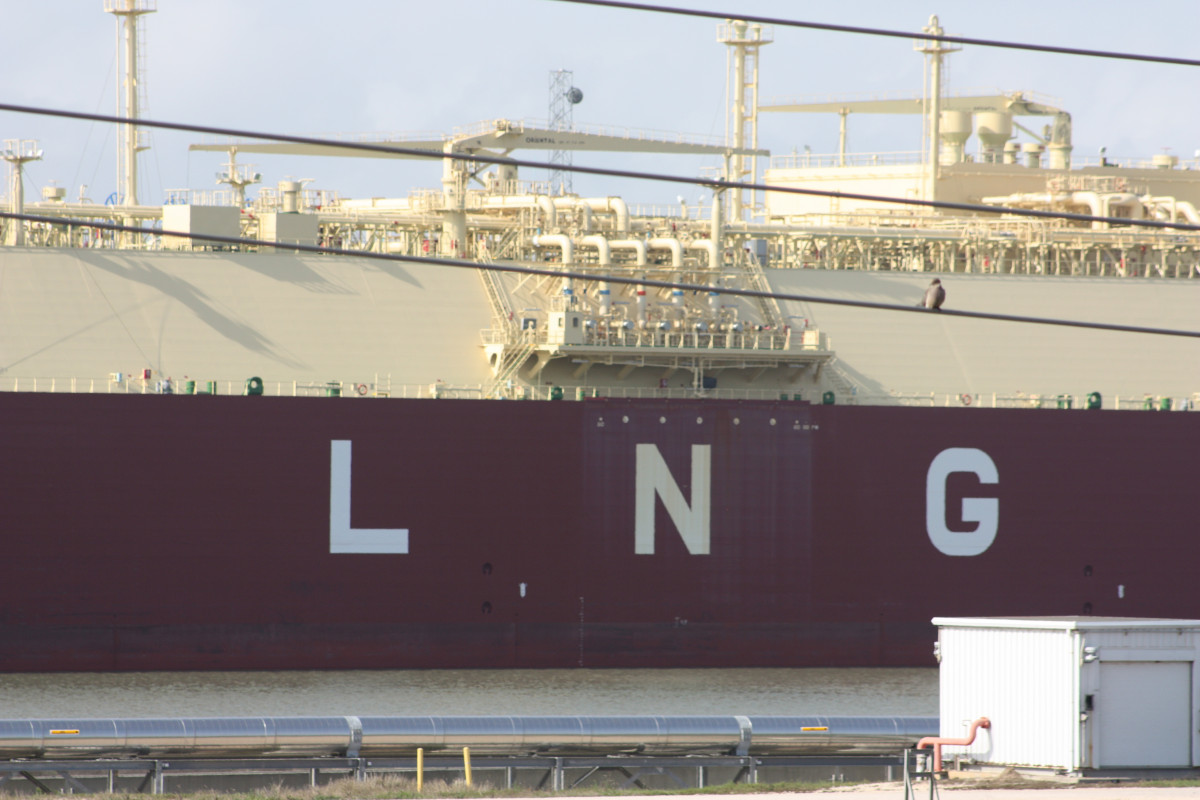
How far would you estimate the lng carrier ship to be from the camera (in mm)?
A: 28328

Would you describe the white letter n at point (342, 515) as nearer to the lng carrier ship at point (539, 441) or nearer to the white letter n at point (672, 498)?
the lng carrier ship at point (539, 441)

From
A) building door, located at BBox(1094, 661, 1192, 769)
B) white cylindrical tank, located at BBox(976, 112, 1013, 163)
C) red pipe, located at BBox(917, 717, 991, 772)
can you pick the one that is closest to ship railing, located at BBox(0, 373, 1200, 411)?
white cylindrical tank, located at BBox(976, 112, 1013, 163)

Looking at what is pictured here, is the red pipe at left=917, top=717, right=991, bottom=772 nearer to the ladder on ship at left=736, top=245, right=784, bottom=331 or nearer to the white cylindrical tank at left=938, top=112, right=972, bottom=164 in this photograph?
the ladder on ship at left=736, top=245, right=784, bottom=331

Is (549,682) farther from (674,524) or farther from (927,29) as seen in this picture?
(927,29)

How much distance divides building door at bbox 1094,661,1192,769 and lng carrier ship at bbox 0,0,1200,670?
11.2 meters

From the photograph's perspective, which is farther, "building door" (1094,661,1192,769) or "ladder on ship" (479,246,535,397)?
"ladder on ship" (479,246,535,397)

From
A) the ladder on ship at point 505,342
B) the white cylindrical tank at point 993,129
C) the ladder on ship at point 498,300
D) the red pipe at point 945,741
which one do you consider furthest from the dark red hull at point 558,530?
the red pipe at point 945,741

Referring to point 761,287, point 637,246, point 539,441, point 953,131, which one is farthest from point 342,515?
point 953,131

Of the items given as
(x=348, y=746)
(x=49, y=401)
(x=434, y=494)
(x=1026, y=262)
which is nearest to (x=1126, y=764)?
(x=348, y=746)

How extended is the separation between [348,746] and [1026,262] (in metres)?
22.8

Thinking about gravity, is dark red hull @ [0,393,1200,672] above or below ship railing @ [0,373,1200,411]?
below

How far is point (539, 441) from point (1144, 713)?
1414 centimetres

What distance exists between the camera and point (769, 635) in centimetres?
3052

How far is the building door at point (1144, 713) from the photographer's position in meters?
17.1
